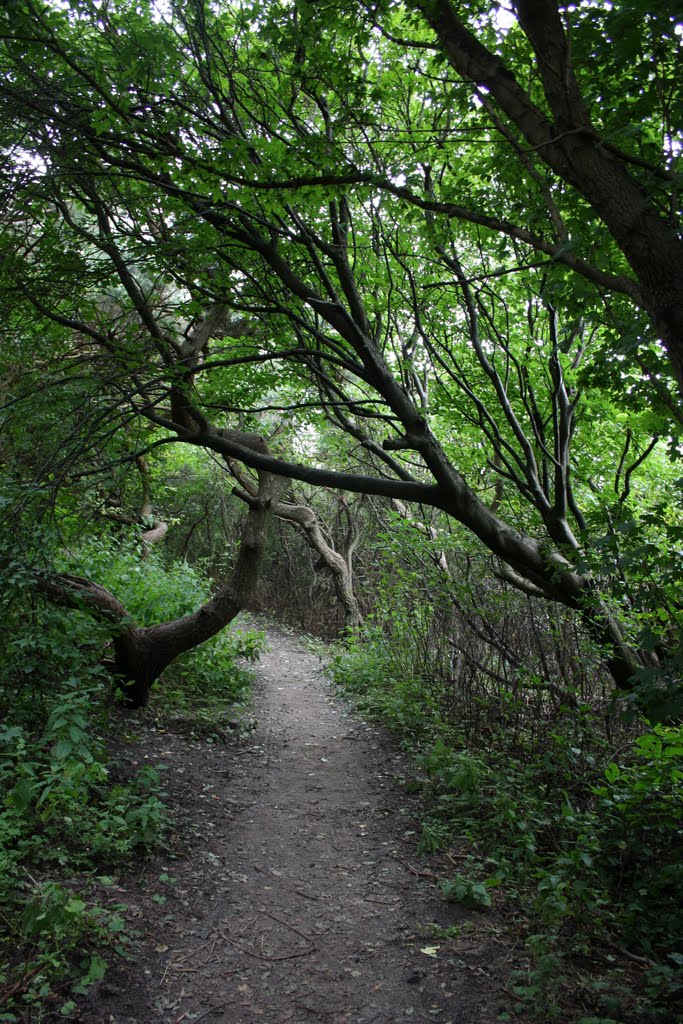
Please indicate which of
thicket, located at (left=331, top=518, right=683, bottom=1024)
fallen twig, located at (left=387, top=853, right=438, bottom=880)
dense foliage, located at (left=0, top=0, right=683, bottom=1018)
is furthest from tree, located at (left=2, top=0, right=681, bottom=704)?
fallen twig, located at (left=387, top=853, right=438, bottom=880)

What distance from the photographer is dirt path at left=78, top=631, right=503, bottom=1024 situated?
3143 millimetres

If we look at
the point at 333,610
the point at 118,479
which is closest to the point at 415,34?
the point at 118,479

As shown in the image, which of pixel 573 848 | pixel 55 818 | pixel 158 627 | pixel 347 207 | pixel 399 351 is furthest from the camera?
pixel 399 351

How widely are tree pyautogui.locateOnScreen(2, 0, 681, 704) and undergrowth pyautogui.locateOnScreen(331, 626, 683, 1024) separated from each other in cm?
86

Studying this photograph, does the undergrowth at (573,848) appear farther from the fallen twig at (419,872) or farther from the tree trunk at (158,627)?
the tree trunk at (158,627)

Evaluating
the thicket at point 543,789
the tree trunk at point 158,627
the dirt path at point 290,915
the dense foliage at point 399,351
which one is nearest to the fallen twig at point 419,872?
the dirt path at point 290,915

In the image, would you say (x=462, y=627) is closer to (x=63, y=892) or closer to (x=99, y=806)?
(x=99, y=806)

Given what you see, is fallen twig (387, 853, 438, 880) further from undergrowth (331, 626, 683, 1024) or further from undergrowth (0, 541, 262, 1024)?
undergrowth (0, 541, 262, 1024)

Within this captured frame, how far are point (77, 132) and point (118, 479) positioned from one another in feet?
7.85

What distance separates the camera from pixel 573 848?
13.5ft

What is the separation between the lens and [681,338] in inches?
97.7

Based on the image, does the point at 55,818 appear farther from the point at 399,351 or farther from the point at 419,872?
the point at 399,351

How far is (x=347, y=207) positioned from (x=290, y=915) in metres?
5.41

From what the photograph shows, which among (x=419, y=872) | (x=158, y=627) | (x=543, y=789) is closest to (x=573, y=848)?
(x=543, y=789)
